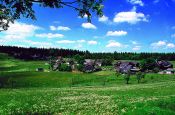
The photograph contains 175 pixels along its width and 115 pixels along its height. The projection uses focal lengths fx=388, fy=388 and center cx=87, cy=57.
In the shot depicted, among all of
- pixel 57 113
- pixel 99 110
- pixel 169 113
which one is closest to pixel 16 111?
pixel 57 113

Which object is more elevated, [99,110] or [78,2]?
[78,2]

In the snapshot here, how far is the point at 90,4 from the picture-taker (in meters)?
23.8

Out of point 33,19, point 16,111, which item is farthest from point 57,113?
point 33,19

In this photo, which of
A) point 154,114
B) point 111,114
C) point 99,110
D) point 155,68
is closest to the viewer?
point 154,114

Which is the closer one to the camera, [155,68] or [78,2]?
[78,2]

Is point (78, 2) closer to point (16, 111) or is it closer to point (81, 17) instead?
point (81, 17)

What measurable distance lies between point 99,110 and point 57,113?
10.9ft

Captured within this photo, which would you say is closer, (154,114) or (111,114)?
(154,114)

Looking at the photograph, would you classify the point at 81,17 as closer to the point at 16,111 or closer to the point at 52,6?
the point at 52,6

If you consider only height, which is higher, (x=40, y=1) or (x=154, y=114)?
(x=40, y=1)

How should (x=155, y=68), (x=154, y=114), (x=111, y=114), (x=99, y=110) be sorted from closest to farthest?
(x=154, y=114) < (x=111, y=114) < (x=99, y=110) < (x=155, y=68)

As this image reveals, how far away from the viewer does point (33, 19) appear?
2458cm

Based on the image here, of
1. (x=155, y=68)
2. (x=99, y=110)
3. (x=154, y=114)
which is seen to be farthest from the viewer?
(x=155, y=68)

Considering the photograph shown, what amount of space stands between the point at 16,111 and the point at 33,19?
20.7 feet
